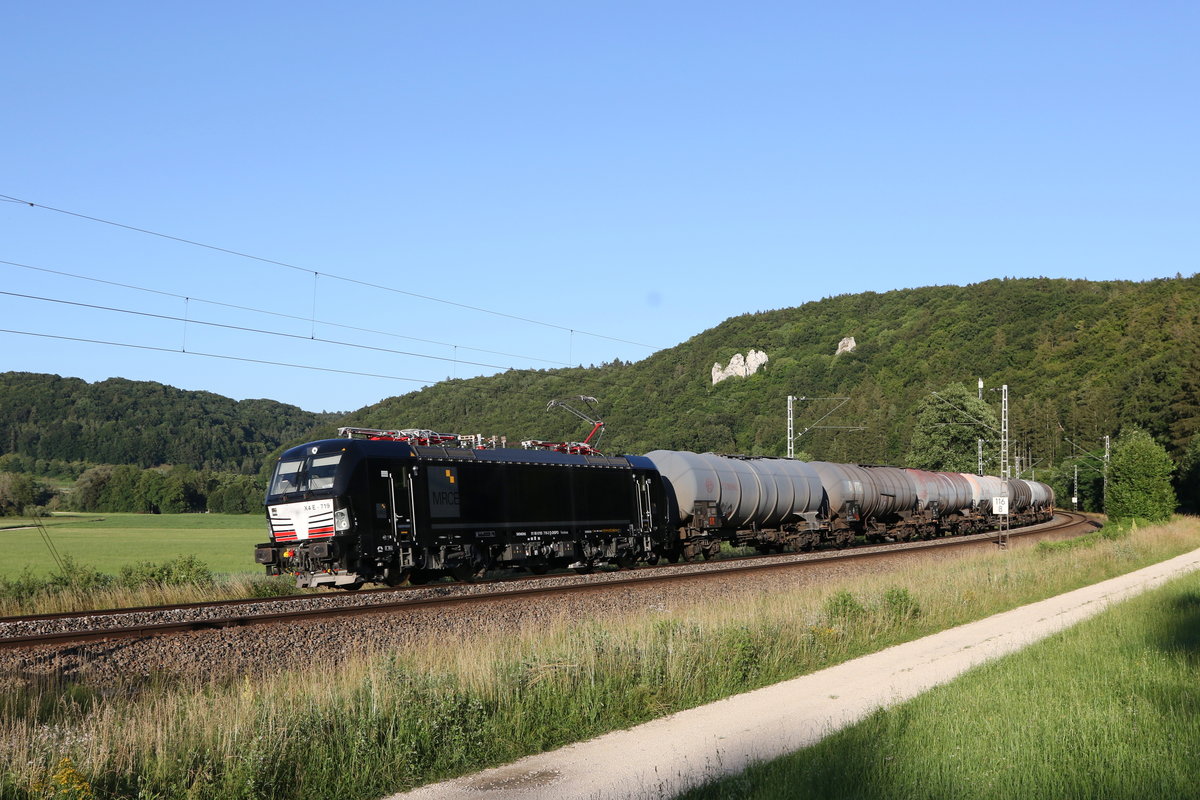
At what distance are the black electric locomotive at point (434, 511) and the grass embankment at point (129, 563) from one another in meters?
2.52

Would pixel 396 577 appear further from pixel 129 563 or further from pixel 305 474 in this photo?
pixel 129 563

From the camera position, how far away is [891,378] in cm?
13288

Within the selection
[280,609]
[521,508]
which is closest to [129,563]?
→ [521,508]

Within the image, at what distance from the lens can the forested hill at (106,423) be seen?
8312 centimetres

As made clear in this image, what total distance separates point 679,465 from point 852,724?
80.2 ft

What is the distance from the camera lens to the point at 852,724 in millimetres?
10352

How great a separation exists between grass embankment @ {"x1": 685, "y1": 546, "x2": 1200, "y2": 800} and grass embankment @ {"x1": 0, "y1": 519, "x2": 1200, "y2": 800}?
2.26 feet

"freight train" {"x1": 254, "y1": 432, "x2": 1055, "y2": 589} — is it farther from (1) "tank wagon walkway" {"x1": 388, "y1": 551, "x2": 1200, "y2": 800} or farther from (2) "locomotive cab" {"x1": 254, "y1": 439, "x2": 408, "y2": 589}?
(1) "tank wagon walkway" {"x1": 388, "y1": 551, "x2": 1200, "y2": 800}

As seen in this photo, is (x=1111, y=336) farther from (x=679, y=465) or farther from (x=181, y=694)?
(x=181, y=694)

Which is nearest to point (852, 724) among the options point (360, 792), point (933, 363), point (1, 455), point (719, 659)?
point (719, 659)

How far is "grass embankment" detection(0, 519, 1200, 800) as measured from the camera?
8.51 meters

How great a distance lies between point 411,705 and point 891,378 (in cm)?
12918

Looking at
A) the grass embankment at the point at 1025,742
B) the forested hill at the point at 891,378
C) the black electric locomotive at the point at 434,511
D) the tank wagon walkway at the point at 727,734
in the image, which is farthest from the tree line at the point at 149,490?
the grass embankment at the point at 1025,742

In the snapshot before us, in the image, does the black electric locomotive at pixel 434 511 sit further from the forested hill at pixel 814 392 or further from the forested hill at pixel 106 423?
the forested hill at pixel 106 423
